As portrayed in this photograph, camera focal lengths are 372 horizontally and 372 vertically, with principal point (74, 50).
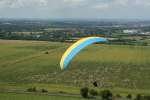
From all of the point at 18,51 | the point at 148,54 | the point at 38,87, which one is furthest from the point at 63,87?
the point at 18,51

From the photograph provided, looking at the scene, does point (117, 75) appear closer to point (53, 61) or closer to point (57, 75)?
point (57, 75)

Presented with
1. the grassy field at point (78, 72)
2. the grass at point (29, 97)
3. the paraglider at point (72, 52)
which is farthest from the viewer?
the grassy field at point (78, 72)

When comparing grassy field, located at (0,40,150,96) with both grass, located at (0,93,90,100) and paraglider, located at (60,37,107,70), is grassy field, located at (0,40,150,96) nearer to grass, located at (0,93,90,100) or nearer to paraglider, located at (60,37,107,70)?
grass, located at (0,93,90,100)

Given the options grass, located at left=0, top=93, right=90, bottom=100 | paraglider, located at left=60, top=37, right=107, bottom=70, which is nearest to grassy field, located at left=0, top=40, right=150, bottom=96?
grass, located at left=0, top=93, right=90, bottom=100

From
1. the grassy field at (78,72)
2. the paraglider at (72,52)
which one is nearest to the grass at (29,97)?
the grassy field at (78,72)

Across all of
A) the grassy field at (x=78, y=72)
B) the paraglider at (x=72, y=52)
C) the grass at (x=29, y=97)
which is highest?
the paraglider at (x=72, y=52)

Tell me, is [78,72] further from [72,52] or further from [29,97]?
[72,52]

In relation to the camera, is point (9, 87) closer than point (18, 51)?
Yes

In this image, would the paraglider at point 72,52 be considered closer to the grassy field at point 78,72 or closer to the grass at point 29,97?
the grass at point 29,97
